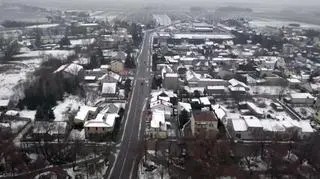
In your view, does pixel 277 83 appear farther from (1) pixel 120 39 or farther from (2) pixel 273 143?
(1) pixel 120 39

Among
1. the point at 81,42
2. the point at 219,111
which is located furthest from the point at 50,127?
the point at 81,42

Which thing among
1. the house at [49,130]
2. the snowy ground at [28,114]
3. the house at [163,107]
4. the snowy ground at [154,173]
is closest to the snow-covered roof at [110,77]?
the house at [163,107]

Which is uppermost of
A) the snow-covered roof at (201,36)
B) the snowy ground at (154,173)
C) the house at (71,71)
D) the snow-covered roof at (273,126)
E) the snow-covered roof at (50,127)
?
the snow-covered roof at (201,36)

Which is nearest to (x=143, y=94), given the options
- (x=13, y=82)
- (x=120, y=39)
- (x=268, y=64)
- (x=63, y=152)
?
(x=63, y=152)

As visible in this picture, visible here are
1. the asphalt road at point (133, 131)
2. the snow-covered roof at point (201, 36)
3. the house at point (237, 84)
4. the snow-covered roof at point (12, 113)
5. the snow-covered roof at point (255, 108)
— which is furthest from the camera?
the snow-covered roof at point (201, 36)

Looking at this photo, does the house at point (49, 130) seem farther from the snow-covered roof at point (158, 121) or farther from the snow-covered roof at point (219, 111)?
the snow-covered roof at point (219, 111)

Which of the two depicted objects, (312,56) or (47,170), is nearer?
(47,170)

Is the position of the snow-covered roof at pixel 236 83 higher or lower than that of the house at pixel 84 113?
higher
